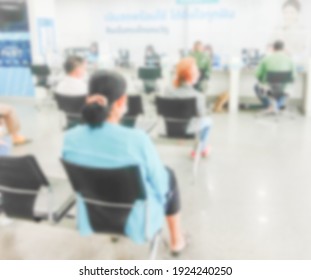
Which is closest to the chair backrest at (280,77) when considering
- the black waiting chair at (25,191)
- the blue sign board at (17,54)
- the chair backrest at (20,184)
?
the black waiting chair at (25,191)

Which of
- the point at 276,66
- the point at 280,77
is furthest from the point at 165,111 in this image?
the point at 276,66

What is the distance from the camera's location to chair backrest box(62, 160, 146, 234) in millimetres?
1717

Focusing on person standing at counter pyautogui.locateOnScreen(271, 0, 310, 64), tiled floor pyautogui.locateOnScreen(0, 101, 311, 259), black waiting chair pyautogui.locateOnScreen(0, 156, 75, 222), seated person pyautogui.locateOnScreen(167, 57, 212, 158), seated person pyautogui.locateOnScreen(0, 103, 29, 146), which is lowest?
tiled floor pyautogui.locateOnScreen(0, 101, 311, 259)

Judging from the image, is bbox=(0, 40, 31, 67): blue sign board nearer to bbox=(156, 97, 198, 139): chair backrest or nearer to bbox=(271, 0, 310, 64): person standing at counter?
bbox=(156, 97, 198, 139): chair backrest

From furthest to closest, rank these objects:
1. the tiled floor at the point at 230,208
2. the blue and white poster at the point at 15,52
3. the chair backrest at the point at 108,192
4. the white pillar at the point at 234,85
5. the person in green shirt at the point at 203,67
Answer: the blue and white poster at the point at 15,52 → the person in green shirt at the point at 203,67 → the white pillar at the point at 234,85 → the tiled floor at the point at 230,208 → the chair backrest at the point at 108,192

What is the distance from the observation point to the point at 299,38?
862cm

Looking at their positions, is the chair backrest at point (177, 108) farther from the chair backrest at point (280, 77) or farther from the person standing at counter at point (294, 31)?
the person standing at counter at point (294, 31)

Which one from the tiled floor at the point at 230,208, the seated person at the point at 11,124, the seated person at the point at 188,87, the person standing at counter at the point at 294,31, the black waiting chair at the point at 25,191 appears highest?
the person standing at counter at the point at 294,31

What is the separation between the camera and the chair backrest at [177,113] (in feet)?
10.7

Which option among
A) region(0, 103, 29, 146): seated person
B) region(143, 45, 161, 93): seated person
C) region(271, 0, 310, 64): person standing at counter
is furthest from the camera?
region(271, 0, 310, 64): person standing at counter

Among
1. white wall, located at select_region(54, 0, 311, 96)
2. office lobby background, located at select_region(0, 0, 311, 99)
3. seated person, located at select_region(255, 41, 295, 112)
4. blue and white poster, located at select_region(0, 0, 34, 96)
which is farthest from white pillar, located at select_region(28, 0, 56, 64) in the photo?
seated person, located at select_region(255, 41, 295, 112)

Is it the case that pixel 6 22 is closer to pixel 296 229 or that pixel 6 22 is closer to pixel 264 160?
pixel 264 160

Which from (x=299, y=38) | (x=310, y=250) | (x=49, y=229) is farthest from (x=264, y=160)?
(x=299, y=38)
